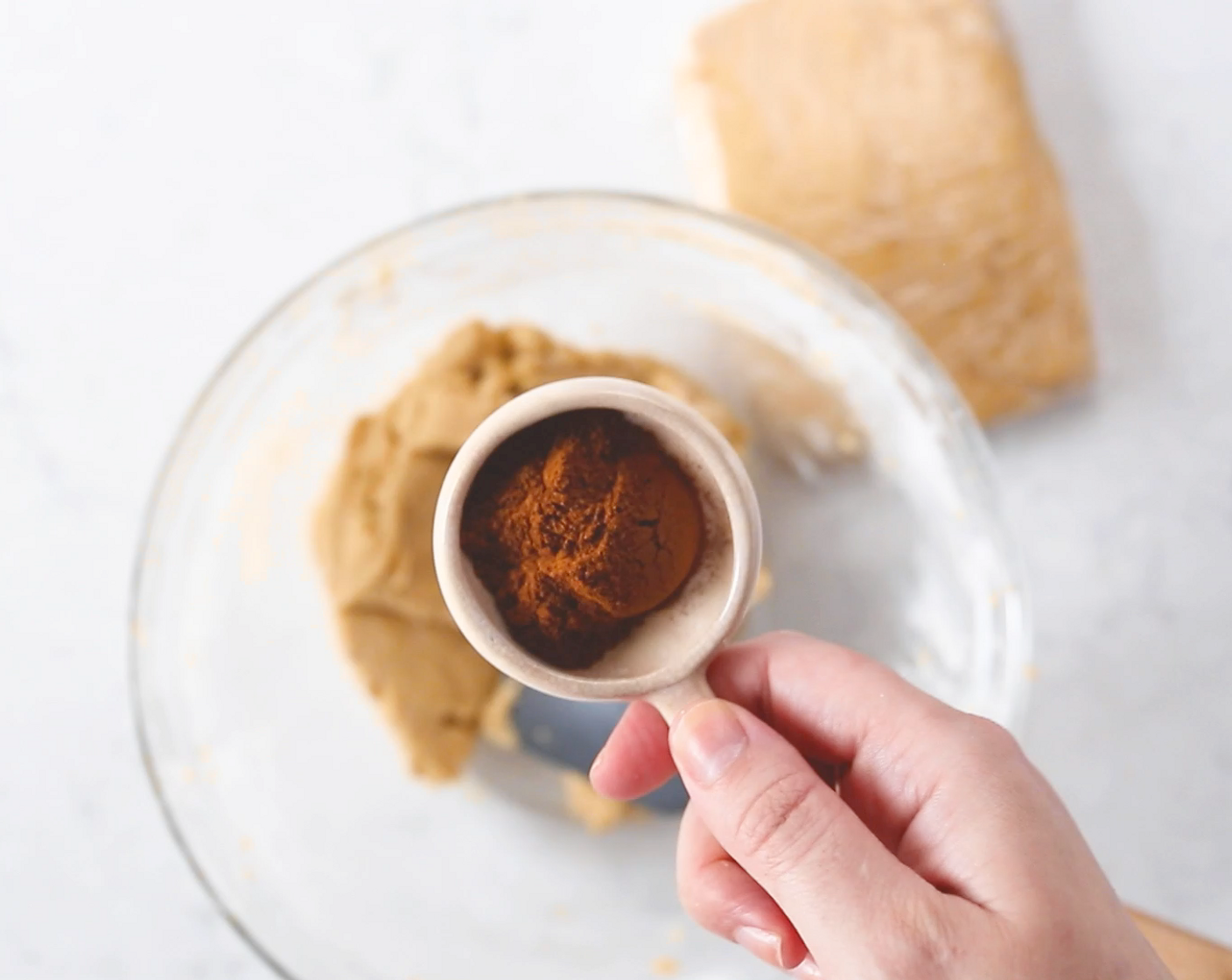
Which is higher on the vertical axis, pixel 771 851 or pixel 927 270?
pixel 927 270

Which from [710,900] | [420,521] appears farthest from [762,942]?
[420,521]

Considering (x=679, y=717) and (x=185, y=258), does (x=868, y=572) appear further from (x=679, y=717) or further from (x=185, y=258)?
(x=185, y=258)

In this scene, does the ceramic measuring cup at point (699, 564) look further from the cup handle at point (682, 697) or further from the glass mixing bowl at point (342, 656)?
the glass mixing bowl at point (342, 656)

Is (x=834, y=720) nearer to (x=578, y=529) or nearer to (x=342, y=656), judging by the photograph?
(x=578, y=529)

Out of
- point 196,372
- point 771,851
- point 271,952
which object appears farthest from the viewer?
point 196,372

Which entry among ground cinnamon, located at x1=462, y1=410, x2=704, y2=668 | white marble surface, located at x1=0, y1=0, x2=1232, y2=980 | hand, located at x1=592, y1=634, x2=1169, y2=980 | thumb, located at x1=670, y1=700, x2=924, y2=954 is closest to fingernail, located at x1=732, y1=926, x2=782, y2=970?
hand, located at x1=592, y1=634, x2=1169, y2=980

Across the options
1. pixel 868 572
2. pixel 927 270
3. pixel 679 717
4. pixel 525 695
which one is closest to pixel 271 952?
pixel 525 695

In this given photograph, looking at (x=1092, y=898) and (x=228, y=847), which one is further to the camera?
(x=228, y=847)

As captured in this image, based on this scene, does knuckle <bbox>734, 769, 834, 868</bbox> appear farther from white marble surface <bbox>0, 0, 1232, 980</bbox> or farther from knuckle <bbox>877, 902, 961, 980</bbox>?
white marble surface <bbox>0, 0, 1232, 980</bbox>
